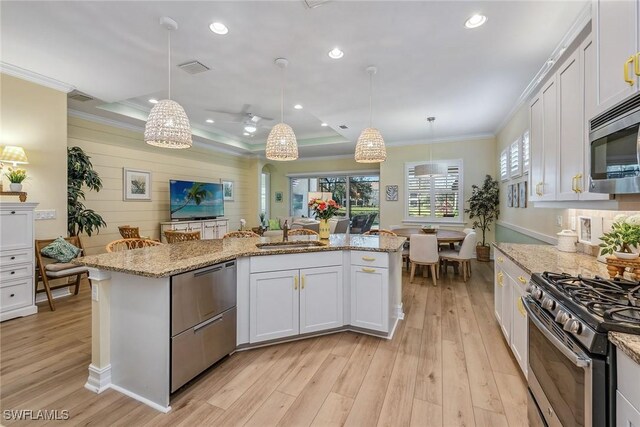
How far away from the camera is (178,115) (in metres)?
2.44

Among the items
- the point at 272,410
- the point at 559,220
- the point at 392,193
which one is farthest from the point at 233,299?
the point at 392,193

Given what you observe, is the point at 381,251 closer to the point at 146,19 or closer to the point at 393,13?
the point at 393,13

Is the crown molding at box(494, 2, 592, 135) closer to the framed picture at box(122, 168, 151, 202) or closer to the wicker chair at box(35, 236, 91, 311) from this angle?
the wicker chair at box(35, 236, 91, 311)

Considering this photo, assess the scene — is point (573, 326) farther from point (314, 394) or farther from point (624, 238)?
point (314, 394)

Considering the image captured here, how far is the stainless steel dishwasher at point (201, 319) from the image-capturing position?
1.84 meters

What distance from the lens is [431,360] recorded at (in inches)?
92.3

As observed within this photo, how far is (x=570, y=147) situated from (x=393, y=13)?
→ 5.62ft

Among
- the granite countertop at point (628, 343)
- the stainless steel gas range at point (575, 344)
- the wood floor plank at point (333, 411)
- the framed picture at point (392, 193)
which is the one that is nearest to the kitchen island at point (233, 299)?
the wood floor plank at point (333, 411)

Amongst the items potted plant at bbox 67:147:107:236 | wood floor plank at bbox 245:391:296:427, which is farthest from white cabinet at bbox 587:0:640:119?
potted plant at bbox 67:147:107:236

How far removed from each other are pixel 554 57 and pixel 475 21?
1.21 meters

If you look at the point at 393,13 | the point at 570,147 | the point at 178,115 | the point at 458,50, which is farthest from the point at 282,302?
the point at 458,50

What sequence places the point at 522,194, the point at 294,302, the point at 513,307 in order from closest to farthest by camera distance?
1. the point at 513,307
2. the point at 294,302
3. the point at 522,194

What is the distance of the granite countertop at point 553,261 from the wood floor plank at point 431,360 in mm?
1022

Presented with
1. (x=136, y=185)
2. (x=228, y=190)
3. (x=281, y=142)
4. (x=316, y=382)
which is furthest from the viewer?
(x=228, y=190)
